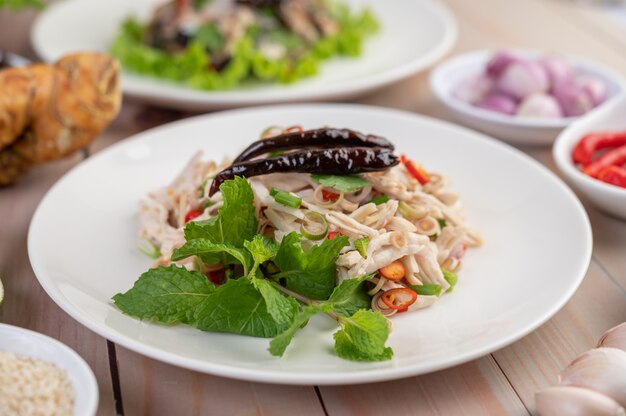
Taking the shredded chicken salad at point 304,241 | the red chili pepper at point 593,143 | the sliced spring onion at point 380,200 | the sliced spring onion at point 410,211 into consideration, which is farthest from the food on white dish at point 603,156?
the sliced spring onion at point 380,200

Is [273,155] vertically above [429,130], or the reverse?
[273,155]

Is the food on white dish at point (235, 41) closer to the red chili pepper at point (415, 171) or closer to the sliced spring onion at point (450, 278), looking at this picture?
the red chili pepper at point (415, 171)

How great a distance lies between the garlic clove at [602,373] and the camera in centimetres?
214

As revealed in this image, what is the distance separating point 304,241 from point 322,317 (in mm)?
269

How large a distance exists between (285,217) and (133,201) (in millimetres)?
857

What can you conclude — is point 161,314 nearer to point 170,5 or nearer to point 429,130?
point 429,130

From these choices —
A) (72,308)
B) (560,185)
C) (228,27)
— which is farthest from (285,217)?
(228,27)

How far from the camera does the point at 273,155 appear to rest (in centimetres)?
298

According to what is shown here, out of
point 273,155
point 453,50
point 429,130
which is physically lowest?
point 453,50

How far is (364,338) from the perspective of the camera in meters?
2.29

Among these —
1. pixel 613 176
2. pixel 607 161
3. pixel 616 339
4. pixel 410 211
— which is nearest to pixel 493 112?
pixel 607 161

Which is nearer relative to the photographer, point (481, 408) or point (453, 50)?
point (481, 408)

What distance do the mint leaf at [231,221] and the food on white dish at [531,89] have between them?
6.64 ft

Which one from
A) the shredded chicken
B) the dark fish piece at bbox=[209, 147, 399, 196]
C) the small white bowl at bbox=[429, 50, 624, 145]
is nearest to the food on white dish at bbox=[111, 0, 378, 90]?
the small white bowl at bbox=[429, 50, 624, 145]
